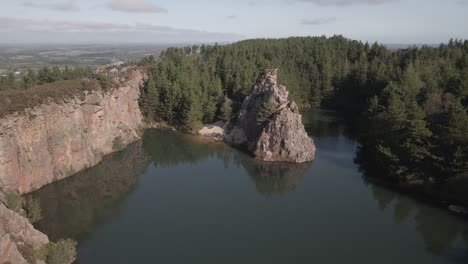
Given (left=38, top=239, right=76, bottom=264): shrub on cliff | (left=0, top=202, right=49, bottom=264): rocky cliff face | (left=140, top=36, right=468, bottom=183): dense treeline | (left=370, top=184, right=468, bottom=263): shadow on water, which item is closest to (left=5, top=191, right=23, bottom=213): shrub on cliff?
(left=0, top=202, right=49, bottom=264): rocky cliff face

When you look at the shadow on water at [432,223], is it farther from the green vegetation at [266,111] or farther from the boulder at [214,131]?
the boulder at [214,131]

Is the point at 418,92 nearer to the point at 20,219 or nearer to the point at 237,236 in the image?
the point at 237,236

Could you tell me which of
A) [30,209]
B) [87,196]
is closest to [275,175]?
[87,196]

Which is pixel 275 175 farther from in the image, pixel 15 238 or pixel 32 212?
pixel 15 238

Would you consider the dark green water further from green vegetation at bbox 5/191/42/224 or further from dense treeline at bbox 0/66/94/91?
dense treeline at bbox 0/66/94/91

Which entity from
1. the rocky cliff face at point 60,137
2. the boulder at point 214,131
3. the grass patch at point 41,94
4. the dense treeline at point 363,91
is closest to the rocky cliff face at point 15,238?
the rocky cliff face at point 60,137

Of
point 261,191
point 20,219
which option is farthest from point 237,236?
point 20,219

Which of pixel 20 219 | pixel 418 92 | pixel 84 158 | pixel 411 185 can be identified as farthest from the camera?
pixel 418 92
